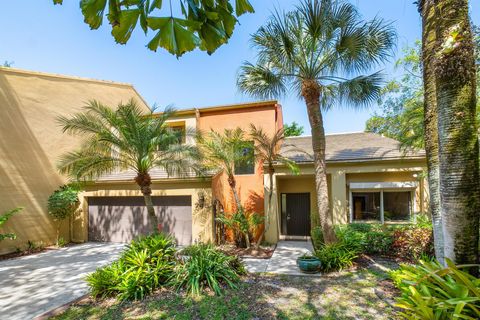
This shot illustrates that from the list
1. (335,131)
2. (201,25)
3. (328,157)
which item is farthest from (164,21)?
(335,131)

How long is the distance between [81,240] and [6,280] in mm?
6366

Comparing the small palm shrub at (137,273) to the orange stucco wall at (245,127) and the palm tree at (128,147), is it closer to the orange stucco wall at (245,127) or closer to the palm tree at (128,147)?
the palm tree at (128,147)

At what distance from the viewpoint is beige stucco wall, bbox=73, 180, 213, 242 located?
12664mm

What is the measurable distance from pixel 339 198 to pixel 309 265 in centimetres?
520

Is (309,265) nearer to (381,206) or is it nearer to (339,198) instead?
(339,198)

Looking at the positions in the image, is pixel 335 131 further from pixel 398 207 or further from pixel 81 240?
pixel 81 240

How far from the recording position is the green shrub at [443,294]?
398 cm

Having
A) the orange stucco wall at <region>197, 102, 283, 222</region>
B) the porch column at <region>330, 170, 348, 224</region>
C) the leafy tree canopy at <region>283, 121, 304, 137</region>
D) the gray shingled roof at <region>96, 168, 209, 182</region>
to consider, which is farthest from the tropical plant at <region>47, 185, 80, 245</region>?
the leafy tree canopy at <region>283, 121, 304, 137</region>

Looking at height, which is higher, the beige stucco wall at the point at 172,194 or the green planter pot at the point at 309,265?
the beige stucco wall at the point at 172,194

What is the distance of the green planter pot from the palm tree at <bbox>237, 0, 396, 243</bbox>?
1.40 metres

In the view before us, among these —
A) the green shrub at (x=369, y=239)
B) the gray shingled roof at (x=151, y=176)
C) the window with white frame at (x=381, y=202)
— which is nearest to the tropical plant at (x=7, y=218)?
the gray shingled roof at (x=151, y=176)

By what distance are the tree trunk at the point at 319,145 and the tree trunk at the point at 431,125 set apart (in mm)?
3654

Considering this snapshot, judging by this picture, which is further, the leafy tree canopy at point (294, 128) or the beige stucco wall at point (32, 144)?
the leafy tree canopy at point (294, 128)

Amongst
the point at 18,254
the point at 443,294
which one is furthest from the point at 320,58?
the point at 18,254
